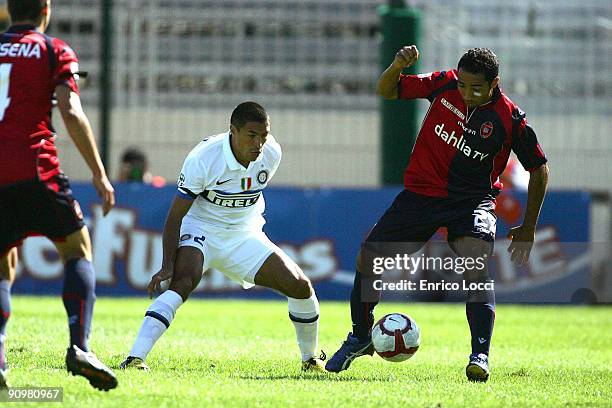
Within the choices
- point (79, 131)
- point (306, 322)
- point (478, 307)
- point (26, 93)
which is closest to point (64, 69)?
point (26, 93)

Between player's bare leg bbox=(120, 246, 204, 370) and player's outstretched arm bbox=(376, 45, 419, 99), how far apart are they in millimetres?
1697

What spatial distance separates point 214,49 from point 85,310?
39.5 feet

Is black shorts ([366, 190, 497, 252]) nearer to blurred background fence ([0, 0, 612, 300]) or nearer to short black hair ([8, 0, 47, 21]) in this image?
short black hair ([8, 0, 47, 21])

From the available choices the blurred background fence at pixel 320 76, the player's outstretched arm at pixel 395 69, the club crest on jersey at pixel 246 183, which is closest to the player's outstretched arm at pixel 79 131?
the club crest on jersey at pixel 246 183

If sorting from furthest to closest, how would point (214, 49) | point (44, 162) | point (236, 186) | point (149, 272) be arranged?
point (214, 49) → point (149, 272) → point (236, 186) → point (44, 162)

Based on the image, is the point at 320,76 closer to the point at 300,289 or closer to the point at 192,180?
the point at 300,289

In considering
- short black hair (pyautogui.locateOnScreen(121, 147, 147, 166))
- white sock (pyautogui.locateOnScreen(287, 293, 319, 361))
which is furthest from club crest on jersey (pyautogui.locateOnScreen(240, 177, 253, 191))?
short black hair (pyautogui.locateOnScreen(121, 147, 147, 166))

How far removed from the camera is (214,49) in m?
17.9

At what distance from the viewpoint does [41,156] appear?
242 inches

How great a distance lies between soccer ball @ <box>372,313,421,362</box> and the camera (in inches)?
305

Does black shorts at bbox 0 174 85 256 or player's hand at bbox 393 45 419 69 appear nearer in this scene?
black shorts at bbox 0 174 85 256

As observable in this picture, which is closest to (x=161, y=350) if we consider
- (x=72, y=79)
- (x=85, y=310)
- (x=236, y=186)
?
(x=236, y=186)

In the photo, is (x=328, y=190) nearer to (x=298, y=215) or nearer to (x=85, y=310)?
(x=298, y=215)

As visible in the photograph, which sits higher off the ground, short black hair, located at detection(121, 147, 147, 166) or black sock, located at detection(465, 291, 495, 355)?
black sock, located at detection(465, 291, 495, 355)
